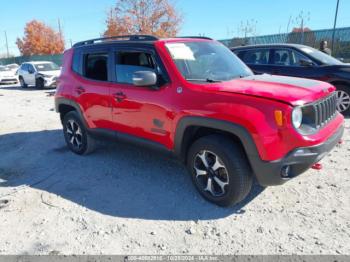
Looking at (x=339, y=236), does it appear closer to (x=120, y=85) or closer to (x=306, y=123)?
(x=306, y=123)

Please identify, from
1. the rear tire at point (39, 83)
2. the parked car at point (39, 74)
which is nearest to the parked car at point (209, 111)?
the parked car at point (39, 74)

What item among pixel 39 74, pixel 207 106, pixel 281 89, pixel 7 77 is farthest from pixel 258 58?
pixel 7 77

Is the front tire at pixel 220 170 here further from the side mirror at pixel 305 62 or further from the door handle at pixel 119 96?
the side mirror at pixel 305 62

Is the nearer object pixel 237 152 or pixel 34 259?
pixel 34 259

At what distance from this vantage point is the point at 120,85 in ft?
14.5

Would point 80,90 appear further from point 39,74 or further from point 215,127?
point 39,74

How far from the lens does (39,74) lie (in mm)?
17188

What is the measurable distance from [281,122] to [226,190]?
3.19 feet

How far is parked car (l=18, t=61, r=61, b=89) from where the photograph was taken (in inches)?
667

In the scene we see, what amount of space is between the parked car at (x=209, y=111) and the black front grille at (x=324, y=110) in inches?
0.4

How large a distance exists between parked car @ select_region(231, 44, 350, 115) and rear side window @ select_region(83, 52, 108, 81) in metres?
3.65

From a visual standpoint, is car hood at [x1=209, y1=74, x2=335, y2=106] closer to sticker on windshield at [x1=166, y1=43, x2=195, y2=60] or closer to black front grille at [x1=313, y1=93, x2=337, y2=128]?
black front grille at [x1=313, y1=93, x2=337, y2=128]

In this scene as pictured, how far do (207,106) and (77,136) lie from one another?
119 inches

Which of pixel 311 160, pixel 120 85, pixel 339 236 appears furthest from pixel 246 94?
pixel 120 85
